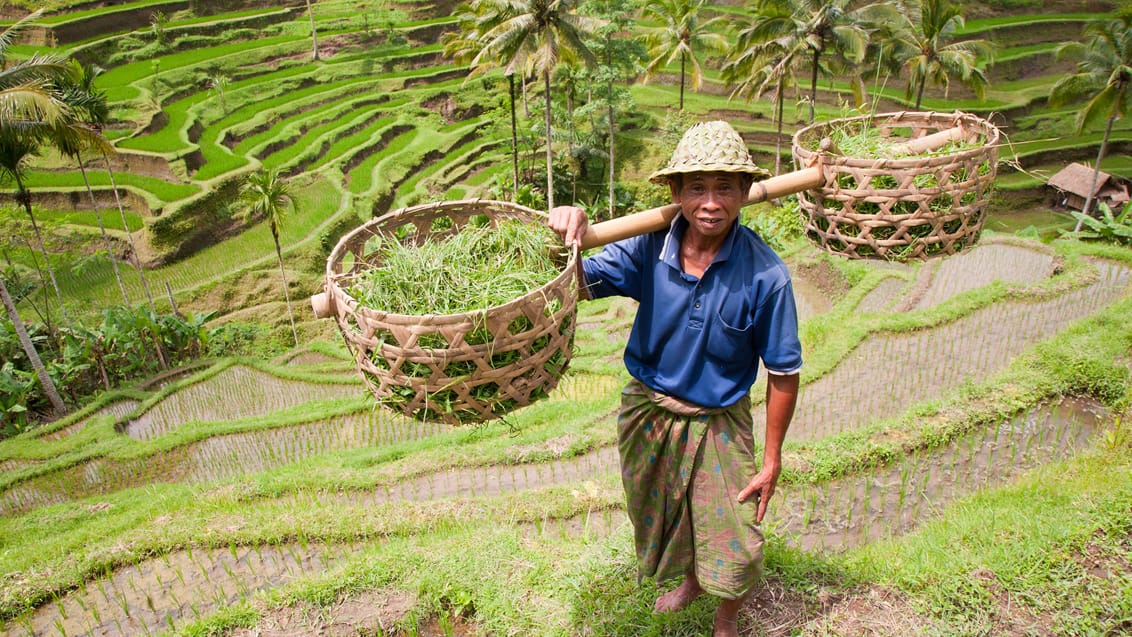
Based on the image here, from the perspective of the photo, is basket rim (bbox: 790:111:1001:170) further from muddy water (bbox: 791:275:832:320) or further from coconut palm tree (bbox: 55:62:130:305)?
coconut palm tree (bbox: 55:62:130:305)

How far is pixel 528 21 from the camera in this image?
12.0 meters

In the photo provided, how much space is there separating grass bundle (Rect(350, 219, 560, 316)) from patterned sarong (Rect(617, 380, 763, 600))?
1.77 feet

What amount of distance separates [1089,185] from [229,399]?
17255 mm

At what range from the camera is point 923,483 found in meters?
4.14

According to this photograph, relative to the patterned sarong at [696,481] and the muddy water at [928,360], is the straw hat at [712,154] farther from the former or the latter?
the muddy water at [928,360]

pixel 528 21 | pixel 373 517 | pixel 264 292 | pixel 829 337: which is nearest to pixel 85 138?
pixel 264 292

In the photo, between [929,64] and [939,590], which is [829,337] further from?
[929,64]

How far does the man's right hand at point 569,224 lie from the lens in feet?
6.81

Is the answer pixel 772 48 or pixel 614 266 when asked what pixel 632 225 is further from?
pixel 772 48

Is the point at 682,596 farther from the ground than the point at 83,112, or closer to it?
closer to it

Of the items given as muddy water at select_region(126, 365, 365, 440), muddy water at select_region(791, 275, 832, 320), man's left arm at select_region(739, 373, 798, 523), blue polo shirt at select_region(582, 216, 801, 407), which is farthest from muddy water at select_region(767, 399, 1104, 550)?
muddy water at select_region(126, 365, 365, 440)

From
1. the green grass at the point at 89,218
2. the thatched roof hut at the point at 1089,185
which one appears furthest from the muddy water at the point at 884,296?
the green grass at the point at 89,218

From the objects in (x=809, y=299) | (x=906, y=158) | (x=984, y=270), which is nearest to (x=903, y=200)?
(x=906, y=158)

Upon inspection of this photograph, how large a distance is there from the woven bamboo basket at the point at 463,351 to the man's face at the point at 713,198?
0.36 meters
